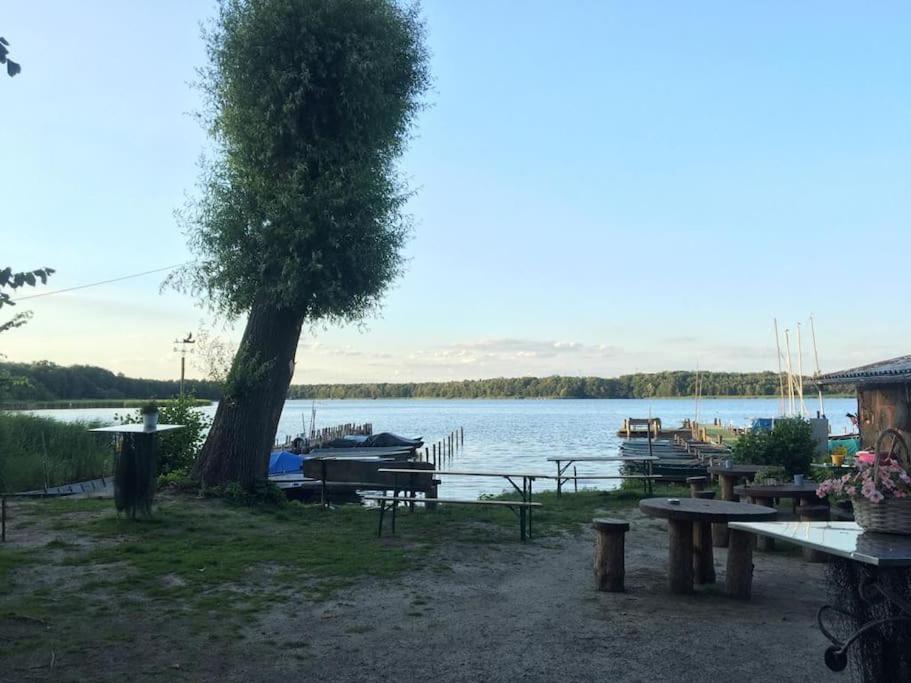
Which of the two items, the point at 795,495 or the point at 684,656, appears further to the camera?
the point at 795,495

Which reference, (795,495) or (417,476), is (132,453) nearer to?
(417,476)

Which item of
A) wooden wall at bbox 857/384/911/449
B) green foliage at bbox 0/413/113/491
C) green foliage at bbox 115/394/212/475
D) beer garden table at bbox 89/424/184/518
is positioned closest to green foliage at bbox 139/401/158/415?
beer garden table at bbox 89/424/184/518

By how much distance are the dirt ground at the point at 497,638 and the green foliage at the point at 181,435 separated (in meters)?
8.15

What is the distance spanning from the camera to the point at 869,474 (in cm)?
360

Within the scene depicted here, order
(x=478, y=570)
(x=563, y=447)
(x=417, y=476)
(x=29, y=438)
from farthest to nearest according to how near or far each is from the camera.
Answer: (x=563, y=447), (x=29, y=438), (x=417, y=476), (x=478, y=570)

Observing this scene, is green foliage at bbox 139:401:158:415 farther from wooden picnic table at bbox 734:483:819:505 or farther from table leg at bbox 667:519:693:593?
wooden picnic table at bbox 734:483:819:505

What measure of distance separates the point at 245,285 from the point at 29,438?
7248 millimetres

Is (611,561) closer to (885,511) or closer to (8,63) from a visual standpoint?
(885,511)

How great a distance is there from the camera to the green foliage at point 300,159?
11.3 meters

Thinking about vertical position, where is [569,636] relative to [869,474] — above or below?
below

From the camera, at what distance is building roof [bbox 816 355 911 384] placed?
1436 cm

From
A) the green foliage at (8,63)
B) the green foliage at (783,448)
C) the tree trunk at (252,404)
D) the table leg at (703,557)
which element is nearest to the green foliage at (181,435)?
the tree trunk at (252,404)

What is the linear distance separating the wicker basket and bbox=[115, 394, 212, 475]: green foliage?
11.6 metres

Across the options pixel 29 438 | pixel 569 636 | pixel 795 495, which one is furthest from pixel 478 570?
pixel 29 438
